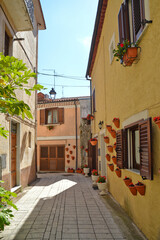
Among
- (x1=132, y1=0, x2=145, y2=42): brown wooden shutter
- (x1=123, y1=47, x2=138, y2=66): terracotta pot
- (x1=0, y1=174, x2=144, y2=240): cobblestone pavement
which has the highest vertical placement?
(x1=132, y1=0, x2=145, y2=42): brown wooden shutter

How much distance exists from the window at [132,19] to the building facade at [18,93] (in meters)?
2.89

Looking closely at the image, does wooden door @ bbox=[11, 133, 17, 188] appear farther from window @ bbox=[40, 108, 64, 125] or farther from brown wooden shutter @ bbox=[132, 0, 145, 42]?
window @ bbox=[40, 108, 64, 125]

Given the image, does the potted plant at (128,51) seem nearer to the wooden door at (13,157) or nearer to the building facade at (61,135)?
the wooden door at (13,157)

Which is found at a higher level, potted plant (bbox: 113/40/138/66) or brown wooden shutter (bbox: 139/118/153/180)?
potted plant (bbox: 113/40/138/66)

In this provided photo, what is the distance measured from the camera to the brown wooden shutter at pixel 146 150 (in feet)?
11.4

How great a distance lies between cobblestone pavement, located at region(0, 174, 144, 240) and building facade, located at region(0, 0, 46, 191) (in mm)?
1154

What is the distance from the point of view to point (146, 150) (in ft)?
12.0

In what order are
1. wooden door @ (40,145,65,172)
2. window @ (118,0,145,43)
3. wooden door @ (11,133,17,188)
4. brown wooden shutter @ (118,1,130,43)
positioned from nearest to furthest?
window @ (118,0,145,43)
brown wooden shutter @ (118,1,130,43)
wooden door @ (11,133,17,188)
wooden door @ (40,145,65,172)

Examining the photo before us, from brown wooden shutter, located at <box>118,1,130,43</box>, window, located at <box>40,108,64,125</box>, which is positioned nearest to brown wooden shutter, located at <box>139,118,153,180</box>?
brown wooden shutter, located at <box>118,1,130,43</box>

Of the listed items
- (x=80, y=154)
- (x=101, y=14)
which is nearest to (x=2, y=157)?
(x=101, y=14)

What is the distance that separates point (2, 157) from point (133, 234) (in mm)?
3848

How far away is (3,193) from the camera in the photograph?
2826mm

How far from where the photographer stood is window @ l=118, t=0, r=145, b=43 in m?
3.82

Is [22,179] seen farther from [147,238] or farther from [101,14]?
[101,14]
